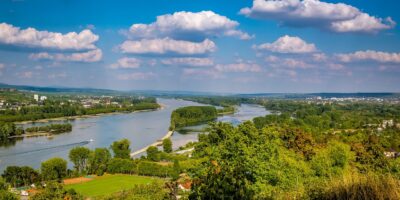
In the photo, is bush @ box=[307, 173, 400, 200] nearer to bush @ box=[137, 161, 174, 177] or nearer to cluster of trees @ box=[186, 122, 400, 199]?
cluster of trees @ box=[186, 122, 400, 199]

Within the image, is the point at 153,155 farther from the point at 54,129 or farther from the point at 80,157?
the point at 54,129

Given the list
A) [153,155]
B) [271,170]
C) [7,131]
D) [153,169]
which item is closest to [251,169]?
[271,170]

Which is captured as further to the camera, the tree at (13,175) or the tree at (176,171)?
the tree at (176,171)

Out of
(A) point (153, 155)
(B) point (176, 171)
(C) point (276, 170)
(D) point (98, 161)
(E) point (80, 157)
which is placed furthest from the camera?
(A) point (153, 155)

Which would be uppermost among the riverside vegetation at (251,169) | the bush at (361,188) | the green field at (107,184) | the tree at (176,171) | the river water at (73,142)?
the bush at (361,188)

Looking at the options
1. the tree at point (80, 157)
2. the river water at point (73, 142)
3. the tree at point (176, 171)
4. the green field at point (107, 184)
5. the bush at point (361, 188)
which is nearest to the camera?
the bush at point (361, 188)

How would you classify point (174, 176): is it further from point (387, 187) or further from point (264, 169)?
point (387, 187)

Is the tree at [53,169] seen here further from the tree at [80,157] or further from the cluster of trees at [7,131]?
the cluster of trees at [7,131]

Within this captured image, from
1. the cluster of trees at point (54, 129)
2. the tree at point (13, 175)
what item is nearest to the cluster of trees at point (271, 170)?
the tree at point (13, 175)
